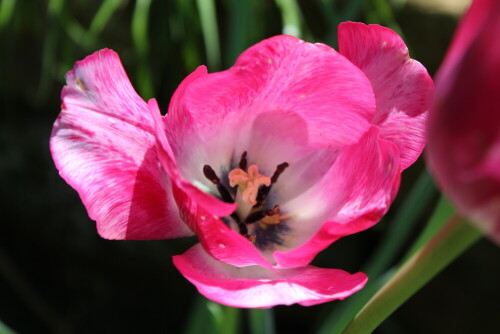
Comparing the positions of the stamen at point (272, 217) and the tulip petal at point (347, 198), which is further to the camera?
the stamen at point (272, 217)

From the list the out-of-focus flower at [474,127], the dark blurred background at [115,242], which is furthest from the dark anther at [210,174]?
the dark blurred background at [115,242]

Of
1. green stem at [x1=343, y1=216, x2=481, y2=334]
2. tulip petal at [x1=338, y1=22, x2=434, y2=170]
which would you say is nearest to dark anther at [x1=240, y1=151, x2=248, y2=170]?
tulip petal at [x1=338, y1=22, x2=434, y2=170]

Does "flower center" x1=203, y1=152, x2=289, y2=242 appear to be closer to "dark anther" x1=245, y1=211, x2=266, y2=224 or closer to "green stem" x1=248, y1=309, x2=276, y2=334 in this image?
"dark anther" x1=245, y1=211, x2=266, y2=224

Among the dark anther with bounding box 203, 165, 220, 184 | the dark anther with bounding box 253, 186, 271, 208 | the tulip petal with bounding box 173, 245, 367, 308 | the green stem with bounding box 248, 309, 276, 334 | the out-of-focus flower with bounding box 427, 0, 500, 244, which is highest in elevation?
the out-of-focus flower with bounding box 427, 0, 500, 244

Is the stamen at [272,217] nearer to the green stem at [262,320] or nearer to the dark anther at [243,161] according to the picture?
the dark anther at [243,161]

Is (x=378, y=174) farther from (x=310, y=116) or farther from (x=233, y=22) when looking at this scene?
(x=233, y=22)

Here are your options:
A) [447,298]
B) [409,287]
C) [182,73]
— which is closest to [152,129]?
[409,287]
